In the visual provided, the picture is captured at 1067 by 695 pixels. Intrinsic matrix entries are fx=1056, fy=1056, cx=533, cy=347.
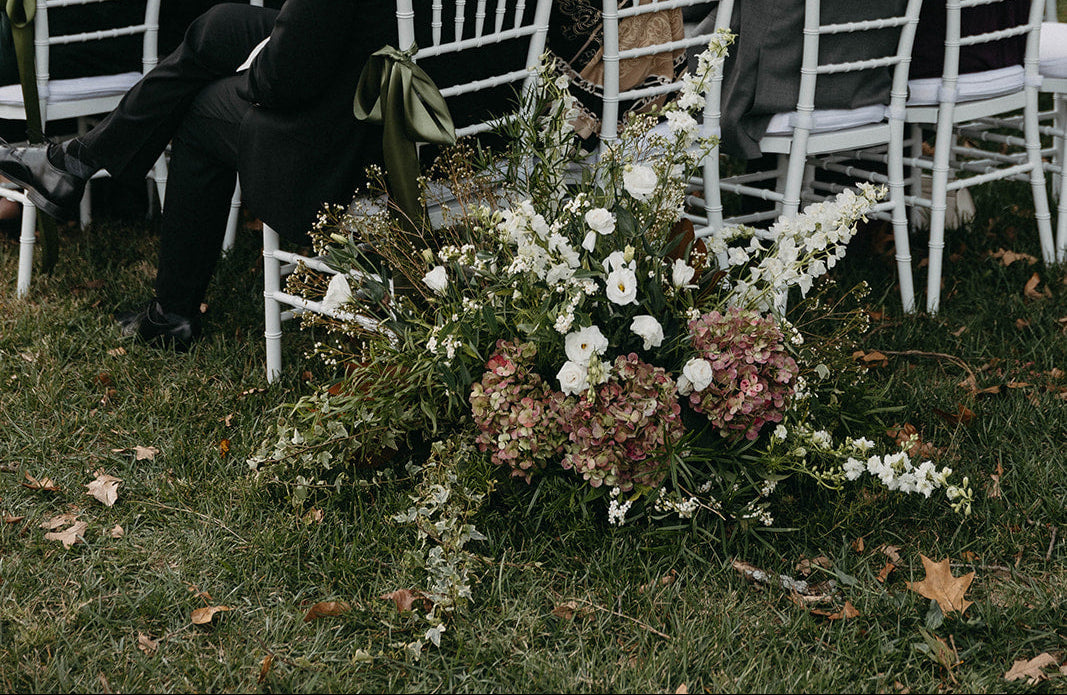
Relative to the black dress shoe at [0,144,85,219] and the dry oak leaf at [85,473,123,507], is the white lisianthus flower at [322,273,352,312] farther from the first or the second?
the black dress shoe at [0,144,85,219]

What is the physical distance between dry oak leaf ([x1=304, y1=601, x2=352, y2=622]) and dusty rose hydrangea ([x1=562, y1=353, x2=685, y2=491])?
48 cm

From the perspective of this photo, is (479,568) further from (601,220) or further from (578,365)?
(601,220)

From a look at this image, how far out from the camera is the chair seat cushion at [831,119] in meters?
2.86

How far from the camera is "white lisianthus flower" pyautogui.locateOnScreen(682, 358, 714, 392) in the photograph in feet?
6.37

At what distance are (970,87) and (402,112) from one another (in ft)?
6.06

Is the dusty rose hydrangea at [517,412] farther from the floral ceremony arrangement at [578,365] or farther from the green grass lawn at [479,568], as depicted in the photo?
the green grass lawn at [479,568]

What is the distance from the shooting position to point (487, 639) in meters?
1.75

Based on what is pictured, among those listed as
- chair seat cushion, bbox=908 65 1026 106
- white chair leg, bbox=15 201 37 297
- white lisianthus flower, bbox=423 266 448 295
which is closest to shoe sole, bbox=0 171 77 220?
white chair leg, bbox=15 201 37 297

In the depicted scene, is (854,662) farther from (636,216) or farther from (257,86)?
(257,86)

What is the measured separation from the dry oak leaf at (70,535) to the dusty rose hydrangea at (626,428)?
95 cm

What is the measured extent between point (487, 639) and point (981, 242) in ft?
9.07

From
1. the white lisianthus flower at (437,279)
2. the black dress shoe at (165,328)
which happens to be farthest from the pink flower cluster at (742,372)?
the black dress shoe at (165,328)

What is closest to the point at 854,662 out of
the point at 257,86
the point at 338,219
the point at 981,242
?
the point at 338,219

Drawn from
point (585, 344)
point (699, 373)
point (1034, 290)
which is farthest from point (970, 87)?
point (585, 344)
